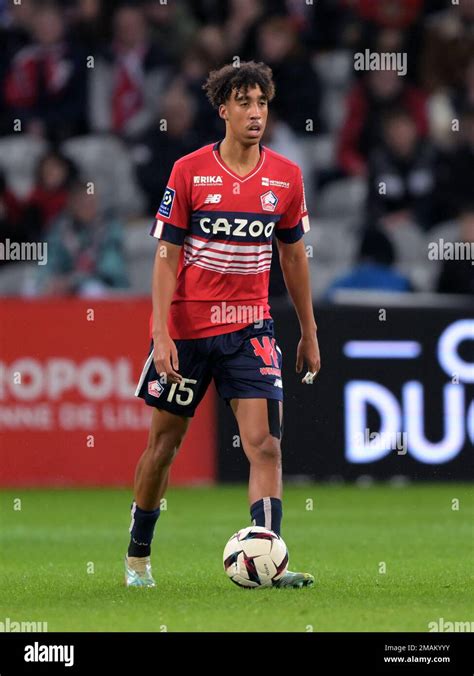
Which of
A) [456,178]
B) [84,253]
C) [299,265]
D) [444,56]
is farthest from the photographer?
[444,56]

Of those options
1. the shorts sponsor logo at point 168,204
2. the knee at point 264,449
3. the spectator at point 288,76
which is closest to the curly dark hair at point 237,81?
the shorts sponsor logo at point 168,204

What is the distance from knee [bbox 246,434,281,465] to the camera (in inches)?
309

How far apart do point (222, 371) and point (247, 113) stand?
124 centimetres

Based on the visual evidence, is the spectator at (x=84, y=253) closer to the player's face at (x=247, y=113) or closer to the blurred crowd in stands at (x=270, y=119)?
the blurred crowd in stands at (x=270, y=119)

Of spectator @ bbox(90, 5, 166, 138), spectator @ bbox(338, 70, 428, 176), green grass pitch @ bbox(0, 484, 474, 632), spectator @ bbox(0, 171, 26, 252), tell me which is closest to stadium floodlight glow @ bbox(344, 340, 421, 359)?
green grass pitch @ bbox(0, 484, 474, 632)

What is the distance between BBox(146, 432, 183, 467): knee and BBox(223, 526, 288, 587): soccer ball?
0.59 metres

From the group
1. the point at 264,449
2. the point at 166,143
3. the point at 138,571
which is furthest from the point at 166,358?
the point at 166,143

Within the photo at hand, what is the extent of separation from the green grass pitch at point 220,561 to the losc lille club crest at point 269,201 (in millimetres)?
1823

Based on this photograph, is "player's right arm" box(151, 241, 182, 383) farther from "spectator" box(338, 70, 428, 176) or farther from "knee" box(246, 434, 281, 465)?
"spectator" box(338, 70, 428, 176)

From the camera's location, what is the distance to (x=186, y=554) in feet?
33.0

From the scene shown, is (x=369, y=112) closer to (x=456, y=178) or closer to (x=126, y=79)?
(x=456, y=178)

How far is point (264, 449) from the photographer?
7.85m
